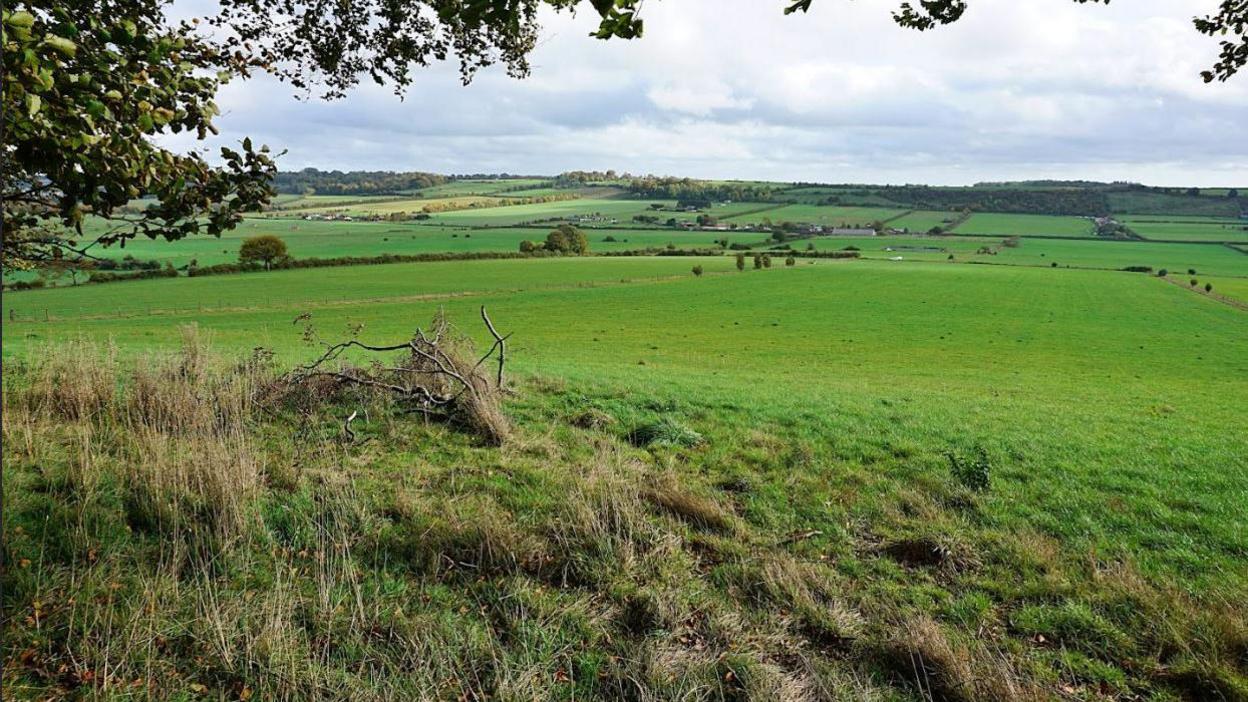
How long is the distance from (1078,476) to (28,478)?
12588 millimetres

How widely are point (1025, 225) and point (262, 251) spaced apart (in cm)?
16220

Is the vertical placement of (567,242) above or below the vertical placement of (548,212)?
below

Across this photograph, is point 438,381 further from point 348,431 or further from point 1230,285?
point 1230,285

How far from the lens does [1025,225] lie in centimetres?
16700

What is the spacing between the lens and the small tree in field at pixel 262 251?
8369 cm

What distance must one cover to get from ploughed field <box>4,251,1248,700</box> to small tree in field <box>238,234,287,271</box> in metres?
75.6

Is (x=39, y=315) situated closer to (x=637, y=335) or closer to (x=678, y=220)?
(x=637, y=335)

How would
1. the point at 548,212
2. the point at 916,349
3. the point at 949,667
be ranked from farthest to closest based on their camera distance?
1. the point at 548,212
2. the point at 916,349
3. the point at 949,667

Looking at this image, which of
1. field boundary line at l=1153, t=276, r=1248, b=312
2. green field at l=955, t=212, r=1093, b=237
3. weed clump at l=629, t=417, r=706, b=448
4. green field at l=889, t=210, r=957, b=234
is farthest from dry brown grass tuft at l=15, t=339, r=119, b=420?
green field at l=955, t=212, r=1093, b=237

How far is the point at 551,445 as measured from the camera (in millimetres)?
9984

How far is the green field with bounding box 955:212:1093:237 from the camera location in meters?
156

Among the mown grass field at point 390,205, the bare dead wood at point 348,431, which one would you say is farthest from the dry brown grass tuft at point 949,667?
the mown grass field at point 390,205

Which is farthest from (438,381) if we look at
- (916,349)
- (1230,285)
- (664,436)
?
(1230,285)

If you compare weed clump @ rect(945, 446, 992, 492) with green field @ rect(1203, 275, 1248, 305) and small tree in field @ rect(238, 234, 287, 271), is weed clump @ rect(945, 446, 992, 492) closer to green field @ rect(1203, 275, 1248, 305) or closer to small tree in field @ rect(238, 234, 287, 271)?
green field @ rect(1203, 275, 1248, 305)
